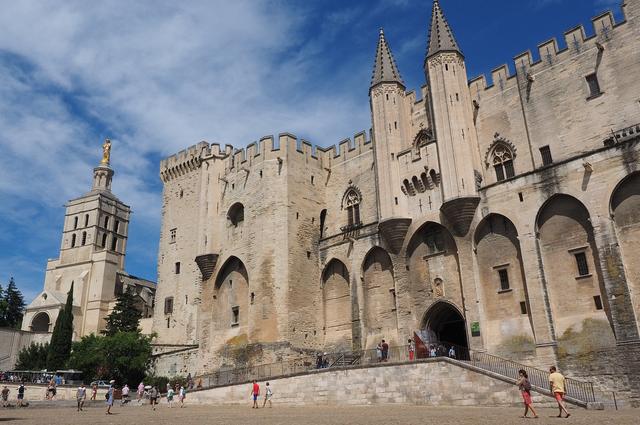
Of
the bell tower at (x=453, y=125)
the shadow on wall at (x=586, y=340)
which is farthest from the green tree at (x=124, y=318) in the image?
the shadow on wall at (x=586, y=340)

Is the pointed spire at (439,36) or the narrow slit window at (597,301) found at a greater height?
the pointed spire at (439,36)

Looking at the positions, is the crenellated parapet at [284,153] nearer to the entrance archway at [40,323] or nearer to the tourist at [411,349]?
the tourist at [411,349]

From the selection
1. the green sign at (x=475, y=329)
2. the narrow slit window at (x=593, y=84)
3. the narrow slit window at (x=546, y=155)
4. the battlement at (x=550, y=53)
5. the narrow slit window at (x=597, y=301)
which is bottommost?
the green sign at (x=475, y=329)

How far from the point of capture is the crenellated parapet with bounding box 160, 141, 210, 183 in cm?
3844

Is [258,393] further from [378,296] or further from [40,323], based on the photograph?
[40,323]

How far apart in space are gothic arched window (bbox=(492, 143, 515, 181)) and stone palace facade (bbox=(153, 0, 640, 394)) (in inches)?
2.7

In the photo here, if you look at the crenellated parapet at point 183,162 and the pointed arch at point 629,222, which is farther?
the crenellated parapet at point 183,162

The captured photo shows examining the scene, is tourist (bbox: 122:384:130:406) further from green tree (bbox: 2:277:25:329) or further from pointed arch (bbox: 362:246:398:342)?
green tree (bbox: 2:277:25:329)

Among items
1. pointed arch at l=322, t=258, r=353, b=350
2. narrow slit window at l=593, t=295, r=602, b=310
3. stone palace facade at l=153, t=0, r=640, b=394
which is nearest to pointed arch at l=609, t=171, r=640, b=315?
stone palace facade at l=153, t=0, r=640, b=394

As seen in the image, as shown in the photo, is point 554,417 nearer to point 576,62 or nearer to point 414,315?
point 414,315

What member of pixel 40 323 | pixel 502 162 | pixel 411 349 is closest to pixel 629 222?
pixel 502 162

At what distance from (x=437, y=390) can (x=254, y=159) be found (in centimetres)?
1839

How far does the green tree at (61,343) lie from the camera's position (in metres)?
39.4

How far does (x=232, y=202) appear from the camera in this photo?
33.2 m
